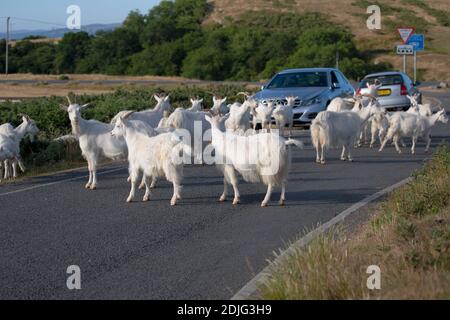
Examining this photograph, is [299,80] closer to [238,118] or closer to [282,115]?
[282,115]

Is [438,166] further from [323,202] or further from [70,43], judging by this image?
[70,43]

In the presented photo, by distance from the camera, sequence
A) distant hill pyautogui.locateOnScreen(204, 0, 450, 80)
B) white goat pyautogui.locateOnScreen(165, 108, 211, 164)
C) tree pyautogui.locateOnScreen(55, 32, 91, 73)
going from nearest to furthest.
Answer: white goat pyautogui.locateOnScreen(165, 108, 211, 164) < distant hill pyautogui.locateOnScreen(204, 0, 450, 80) < tree pyautogui.locateOnScreen(55, 32, 91, 73)

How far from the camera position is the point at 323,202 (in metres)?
13.0

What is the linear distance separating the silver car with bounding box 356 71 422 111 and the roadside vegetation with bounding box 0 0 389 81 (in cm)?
3993

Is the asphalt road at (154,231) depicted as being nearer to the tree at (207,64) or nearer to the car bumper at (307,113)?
the car bumper at (307,113)

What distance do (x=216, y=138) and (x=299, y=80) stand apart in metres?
12.7

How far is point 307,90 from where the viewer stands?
2442 cm

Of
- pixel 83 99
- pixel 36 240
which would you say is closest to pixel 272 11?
pixel 83 99

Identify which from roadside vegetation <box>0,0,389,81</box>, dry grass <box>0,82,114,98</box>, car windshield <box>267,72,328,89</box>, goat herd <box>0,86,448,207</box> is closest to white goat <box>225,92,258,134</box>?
goat herd <box>0,86,448,207</box>

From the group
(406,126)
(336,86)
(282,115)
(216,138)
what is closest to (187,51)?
(336,86)

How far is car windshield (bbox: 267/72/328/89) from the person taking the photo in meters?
25.2

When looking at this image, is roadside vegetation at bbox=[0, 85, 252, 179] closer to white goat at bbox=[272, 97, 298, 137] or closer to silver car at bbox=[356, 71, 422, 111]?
white goat at bbox=[272, 97, 298, 137]

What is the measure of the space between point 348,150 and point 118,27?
7255 cm

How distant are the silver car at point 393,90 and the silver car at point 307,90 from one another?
3.12 metres
